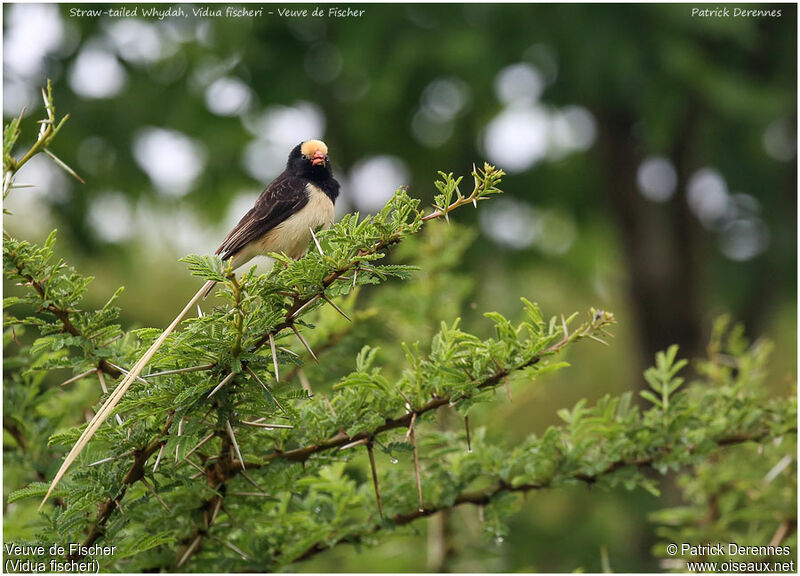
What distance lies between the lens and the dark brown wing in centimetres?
219

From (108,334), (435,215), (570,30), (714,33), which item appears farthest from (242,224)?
(714,33)

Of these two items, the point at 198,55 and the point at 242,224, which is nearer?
the point at 242,224

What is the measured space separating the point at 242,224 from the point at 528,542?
219 inches

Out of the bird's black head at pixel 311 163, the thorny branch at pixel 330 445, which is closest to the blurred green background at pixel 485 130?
the bird's black head at pixel 311 163

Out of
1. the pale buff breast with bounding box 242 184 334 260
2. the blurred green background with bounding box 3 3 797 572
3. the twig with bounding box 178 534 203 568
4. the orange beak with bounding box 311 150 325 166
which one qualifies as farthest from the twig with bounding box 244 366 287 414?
the blurred green background with bounding box 3 3 797 572

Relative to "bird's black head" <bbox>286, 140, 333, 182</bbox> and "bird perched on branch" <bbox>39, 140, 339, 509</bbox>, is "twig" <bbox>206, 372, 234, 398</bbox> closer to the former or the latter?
"bird perched on branch" <bbox>39, 140, 339, 509</bbox>

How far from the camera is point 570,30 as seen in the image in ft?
22.9

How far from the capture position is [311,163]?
8.23 ft

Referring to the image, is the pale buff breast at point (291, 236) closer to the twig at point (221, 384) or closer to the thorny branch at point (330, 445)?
the thorny branch at point (330, 445)

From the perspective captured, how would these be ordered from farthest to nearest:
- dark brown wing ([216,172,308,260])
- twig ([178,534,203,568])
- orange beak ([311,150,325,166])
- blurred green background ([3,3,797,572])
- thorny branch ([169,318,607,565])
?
1. blurred green background ([3,3,797,572])
2. orange beak ([311,150,325,166])
3. dark brown wing ([216,172,308,260])
4. twig ([178,534,203,568])
5. thorny branch ([169,318,607,565])

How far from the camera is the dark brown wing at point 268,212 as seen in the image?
2.19 m

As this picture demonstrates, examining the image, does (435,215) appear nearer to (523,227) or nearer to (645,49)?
(645,49)

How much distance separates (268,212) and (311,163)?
11.6 inches

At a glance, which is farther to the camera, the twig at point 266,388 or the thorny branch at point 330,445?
the thorny branch at point 330,445
